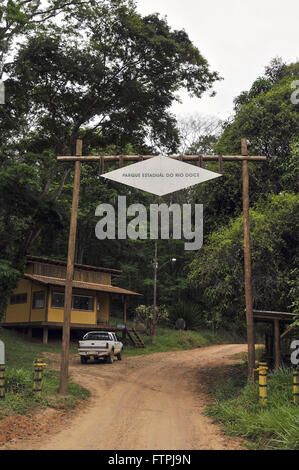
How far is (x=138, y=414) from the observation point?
10219 mm

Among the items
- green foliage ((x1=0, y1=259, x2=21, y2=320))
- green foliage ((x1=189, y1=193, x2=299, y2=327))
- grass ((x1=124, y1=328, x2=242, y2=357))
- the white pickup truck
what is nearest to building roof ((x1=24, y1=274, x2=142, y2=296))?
grass ((x1=124, y1=328, x2=242, y2=357))

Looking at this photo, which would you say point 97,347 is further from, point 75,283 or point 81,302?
point 81,302

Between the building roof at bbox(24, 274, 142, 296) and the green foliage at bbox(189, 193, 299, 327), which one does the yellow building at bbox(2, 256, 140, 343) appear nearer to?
the building roof at bbox(24, 274, 142, 296)

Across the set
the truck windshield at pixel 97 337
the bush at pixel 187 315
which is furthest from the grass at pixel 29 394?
the bush at pixel 187 315

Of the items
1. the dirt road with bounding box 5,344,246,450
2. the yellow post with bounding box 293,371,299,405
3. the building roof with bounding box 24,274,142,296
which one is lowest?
the dirt road with bounding box 5,344,246,450

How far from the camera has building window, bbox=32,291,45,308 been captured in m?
27.4

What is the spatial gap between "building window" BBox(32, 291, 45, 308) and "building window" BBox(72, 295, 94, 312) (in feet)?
7.51

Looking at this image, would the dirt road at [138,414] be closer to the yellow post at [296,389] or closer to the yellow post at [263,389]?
the yellow post at [263,389]

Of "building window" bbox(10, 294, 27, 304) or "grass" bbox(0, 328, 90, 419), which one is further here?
"building window" bbox(10, 294, 27, 304)

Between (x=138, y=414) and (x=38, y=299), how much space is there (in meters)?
19.0

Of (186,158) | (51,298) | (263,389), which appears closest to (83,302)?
(51,298)

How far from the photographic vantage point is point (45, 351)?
2258 centimetres

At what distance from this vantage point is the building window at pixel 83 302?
29078mm

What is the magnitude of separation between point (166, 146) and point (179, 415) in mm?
14289
